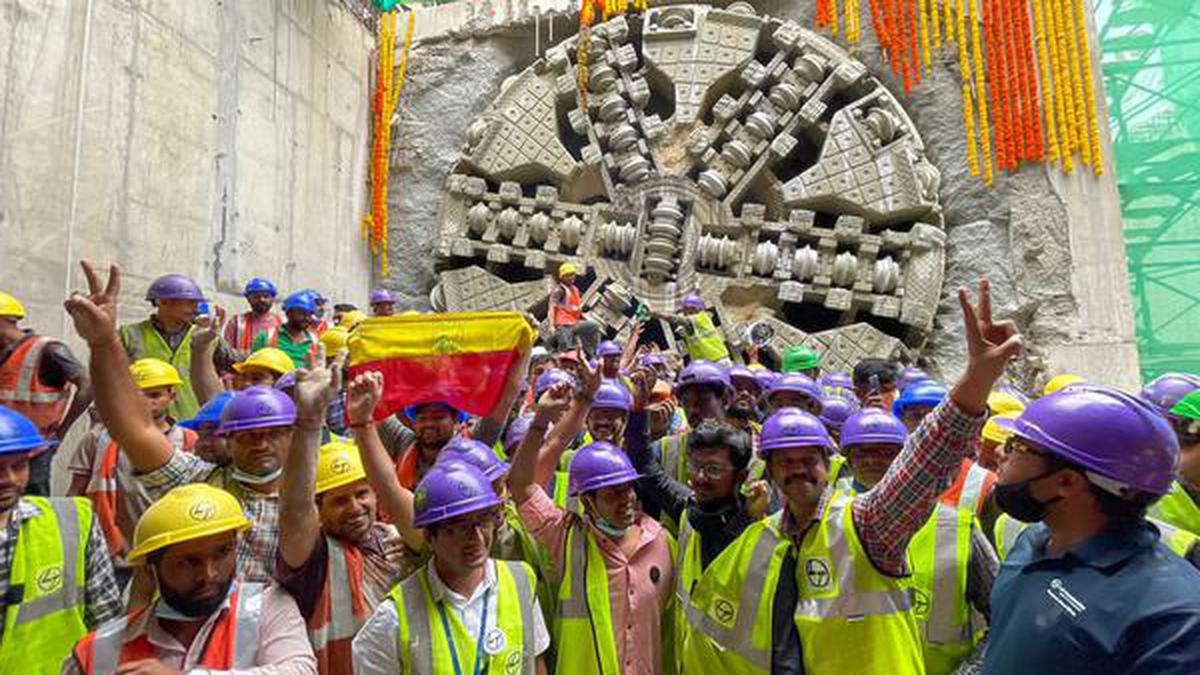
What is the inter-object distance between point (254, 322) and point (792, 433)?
17.5 feet

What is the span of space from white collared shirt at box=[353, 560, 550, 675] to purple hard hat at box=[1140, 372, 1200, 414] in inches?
97.6

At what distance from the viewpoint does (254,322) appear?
666 cm

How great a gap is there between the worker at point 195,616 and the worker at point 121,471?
103 centimetres

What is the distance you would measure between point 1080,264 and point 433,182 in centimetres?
813

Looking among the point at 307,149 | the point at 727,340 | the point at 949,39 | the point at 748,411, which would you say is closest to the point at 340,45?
the point at 307,149

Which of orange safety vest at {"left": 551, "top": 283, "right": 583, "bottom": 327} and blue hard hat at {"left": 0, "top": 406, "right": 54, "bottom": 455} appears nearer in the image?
blue hard hat at {"left": 0, "top": 406, "right": 54, "bottom": 455}

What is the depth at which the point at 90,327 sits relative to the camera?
2.84 m

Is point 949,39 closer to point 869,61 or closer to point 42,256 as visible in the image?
point 869,61

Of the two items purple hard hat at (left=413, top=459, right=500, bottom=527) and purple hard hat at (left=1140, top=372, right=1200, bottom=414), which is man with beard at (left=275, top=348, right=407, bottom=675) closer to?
purple hard hat at (left=413, top=459, right=500, bottom=527)

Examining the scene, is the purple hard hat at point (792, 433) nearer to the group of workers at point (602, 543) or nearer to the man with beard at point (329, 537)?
the group of workers at point (602, 543)

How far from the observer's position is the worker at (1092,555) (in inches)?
58.6

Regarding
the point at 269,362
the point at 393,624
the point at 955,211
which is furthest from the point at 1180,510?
the point at 955,211

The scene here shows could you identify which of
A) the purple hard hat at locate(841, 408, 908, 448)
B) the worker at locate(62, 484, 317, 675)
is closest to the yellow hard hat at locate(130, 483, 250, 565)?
the worker at locate(62, 484, 317, 675)

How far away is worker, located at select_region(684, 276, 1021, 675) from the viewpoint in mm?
2113
